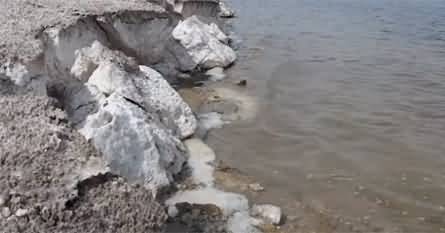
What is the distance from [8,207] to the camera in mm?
3629

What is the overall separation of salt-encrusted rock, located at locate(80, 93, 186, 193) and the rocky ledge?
13 millimetres

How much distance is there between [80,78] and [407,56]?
9.53m

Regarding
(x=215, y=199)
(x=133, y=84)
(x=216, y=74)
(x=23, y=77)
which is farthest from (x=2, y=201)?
(x=216, y=74)

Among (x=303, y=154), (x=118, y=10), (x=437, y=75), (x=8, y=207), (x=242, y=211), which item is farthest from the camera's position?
(x=437, y=75)

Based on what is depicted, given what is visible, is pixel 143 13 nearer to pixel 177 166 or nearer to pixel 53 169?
pixel 177 166

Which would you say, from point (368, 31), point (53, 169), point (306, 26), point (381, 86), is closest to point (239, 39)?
point (306, 26)

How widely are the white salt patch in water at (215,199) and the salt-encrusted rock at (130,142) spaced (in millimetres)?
249

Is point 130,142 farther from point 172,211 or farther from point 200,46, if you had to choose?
point 200,46

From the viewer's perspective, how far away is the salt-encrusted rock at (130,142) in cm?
539

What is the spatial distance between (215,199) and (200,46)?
6.56 metres

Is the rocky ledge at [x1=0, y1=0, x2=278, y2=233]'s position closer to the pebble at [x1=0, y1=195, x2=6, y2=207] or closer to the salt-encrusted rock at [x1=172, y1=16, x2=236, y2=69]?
the pebble at [x1=0, y1=195, x2=6, y2=207]

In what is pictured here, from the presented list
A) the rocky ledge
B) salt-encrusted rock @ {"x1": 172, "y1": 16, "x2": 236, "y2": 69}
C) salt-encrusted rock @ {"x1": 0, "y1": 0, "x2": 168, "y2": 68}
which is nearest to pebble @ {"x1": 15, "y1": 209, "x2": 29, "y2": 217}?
the rocky ledge

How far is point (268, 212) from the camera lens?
5539mm

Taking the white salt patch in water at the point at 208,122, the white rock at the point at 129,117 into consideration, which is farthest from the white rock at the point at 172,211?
the white salt patch in water at the point at 208,122
